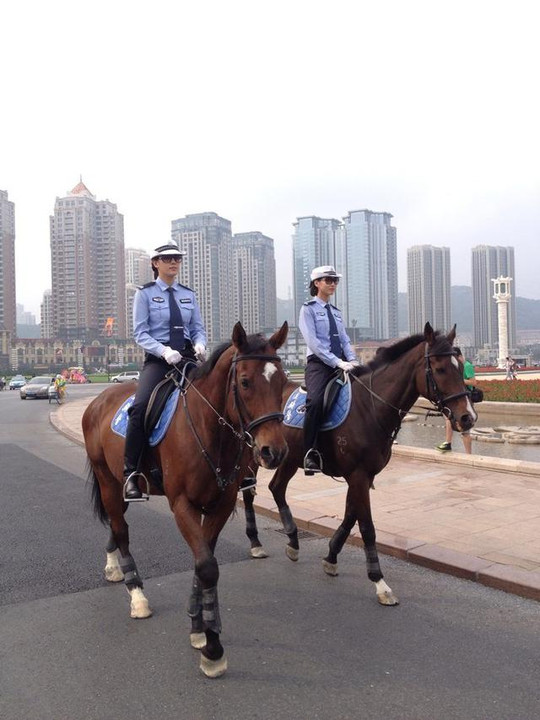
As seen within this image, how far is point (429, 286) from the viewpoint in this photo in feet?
570

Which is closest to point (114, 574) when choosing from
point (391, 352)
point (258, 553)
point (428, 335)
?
point (258, 553)

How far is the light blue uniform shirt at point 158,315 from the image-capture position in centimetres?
479

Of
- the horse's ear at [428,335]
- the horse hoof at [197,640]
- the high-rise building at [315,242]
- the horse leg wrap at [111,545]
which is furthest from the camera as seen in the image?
the high-rise building at [315,242]

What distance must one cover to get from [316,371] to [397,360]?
892 millimetres

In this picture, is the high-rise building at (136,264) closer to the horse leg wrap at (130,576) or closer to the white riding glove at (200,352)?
the white riding glove at (200,352)

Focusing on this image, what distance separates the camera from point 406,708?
329cm

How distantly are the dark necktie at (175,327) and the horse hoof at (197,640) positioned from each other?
7.21 feet

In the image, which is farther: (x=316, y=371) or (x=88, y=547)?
(x=88, y=547)

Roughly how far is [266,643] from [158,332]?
255 cm

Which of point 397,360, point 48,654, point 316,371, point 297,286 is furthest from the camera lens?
point 297,286

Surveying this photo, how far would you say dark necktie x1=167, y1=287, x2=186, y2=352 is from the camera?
494cm

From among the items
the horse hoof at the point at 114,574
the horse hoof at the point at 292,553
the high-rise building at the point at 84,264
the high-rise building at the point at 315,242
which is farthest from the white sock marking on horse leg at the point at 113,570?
the high-rise building at the point at 84,264

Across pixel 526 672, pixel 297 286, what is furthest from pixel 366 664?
pixel 297 286

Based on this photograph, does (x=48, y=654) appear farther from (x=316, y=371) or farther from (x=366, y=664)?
(x=316, y=371)
